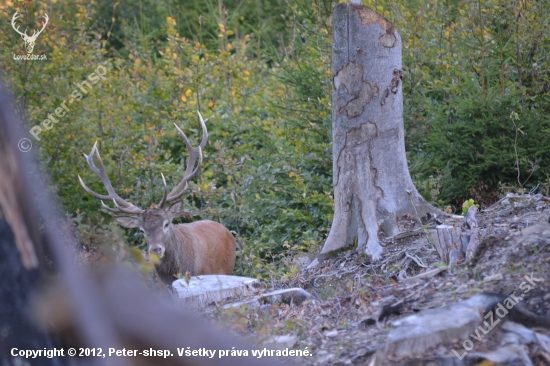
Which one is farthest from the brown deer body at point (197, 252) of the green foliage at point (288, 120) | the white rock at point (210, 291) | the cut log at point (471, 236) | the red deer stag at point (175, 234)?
the cut log at point (471, 236)

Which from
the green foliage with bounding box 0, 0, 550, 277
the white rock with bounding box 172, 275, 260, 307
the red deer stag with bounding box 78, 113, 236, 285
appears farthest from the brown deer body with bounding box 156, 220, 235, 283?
the white rock with bounding box 172, 275, 260, 307

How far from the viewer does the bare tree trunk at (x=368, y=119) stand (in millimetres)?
5695

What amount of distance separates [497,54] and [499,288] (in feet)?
18.6

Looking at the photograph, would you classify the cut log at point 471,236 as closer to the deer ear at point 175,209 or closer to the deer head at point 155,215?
the deer head at point 155,215

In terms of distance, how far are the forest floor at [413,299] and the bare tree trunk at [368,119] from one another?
0.32 meters

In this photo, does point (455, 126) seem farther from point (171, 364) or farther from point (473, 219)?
point (171, 364)

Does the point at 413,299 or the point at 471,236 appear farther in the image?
the point at 471,236

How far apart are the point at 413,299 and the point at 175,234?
4.64 m

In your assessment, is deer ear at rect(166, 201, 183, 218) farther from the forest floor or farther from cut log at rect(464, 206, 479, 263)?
cut log at rect(464, 206, 479, 263)

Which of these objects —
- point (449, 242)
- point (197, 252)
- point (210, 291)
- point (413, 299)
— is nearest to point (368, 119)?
point (449, 242)

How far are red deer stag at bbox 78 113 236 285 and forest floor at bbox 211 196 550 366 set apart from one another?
2817mm

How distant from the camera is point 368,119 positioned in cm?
570

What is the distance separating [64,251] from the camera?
2.50m

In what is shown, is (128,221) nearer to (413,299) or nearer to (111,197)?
(111,197)
